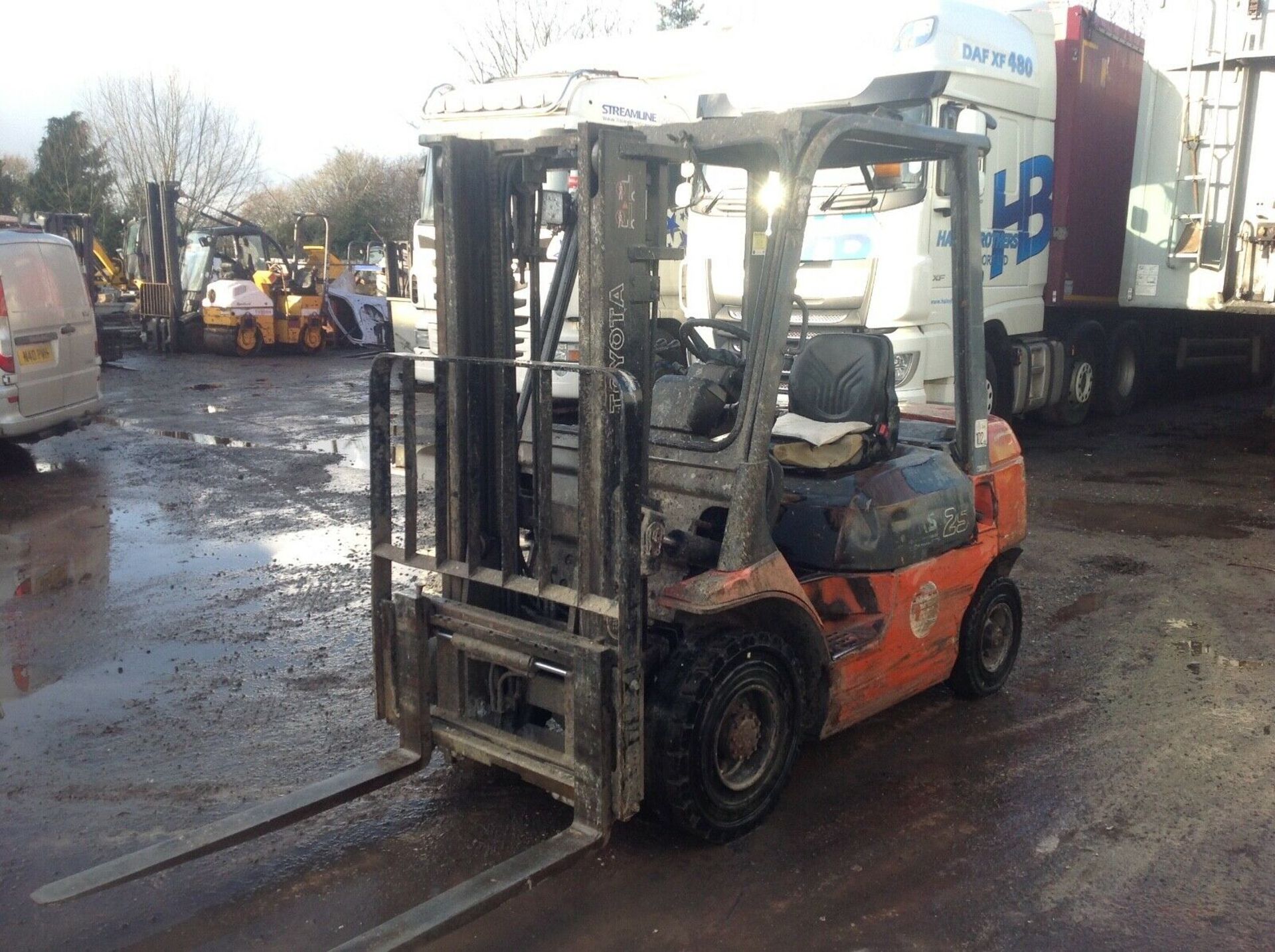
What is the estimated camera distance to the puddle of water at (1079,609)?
6.39 metres

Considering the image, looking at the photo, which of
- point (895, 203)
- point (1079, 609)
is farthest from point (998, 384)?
point (1079, 609)

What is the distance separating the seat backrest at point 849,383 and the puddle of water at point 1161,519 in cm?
441

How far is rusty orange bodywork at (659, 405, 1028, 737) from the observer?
3703mm

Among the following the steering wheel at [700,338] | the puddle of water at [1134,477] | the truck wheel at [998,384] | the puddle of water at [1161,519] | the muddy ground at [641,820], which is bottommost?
the muddy ground at [641,820]

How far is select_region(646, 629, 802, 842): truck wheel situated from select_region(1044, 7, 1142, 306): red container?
897 centimetres

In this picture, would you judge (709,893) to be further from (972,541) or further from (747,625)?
(972,541)

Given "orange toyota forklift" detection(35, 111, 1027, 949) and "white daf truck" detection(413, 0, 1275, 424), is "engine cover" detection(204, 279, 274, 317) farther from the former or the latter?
"orange toyota forklift" detection(35, 111, 1027, 949)

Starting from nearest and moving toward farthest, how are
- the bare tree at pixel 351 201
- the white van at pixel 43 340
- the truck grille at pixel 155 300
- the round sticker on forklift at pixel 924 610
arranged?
1. the round sticker on forklift at pixel 924 610
2. the white van at pixel 43 340
3. the truck grille at pixel 155 300
4. the bare tree at pixel 351 201

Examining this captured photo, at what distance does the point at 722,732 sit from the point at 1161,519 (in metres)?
6.24

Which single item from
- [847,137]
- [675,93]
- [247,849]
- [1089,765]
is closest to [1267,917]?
[1089,765]

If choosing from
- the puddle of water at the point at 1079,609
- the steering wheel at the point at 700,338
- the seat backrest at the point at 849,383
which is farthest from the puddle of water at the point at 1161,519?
the steering wheel at the point at 700,338

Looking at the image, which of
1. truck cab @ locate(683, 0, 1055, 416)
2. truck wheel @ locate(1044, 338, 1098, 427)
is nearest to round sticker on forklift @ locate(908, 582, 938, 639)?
truck cab @ locate(683, 0, 1055, 416)

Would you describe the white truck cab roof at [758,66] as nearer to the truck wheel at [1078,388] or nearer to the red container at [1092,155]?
the red container at [1092,155]

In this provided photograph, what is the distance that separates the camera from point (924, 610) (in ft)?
15.2
